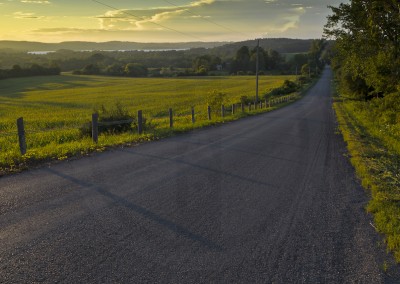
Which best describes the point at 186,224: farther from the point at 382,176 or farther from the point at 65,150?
the point at 65,150

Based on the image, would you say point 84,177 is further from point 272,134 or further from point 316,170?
point 272,134

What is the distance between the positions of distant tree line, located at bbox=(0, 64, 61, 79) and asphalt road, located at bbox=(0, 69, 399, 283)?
109921 mm

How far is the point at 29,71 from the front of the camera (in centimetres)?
11481

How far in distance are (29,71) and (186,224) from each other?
123484mm

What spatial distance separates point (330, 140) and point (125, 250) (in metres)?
12.5

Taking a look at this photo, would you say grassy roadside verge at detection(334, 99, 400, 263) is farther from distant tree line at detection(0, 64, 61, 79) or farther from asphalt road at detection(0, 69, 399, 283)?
distant tree line at detection(0, 64, 61, 79)

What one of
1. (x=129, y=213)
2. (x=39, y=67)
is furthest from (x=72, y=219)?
(x=39, y=67)

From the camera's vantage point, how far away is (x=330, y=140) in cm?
1534

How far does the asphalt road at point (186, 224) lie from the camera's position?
428 centimetres

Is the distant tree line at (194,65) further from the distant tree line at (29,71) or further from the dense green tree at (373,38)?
the dense green tree at (373,38)

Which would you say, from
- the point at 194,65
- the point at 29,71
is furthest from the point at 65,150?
the point at 194,65

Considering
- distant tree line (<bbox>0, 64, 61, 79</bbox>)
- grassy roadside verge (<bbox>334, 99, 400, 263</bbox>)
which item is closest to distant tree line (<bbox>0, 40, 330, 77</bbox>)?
distant tree line (<bbox>0, 64, 61, 79</bbox>)

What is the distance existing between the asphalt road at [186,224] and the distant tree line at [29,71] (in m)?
110

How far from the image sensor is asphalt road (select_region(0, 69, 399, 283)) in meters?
4.28
